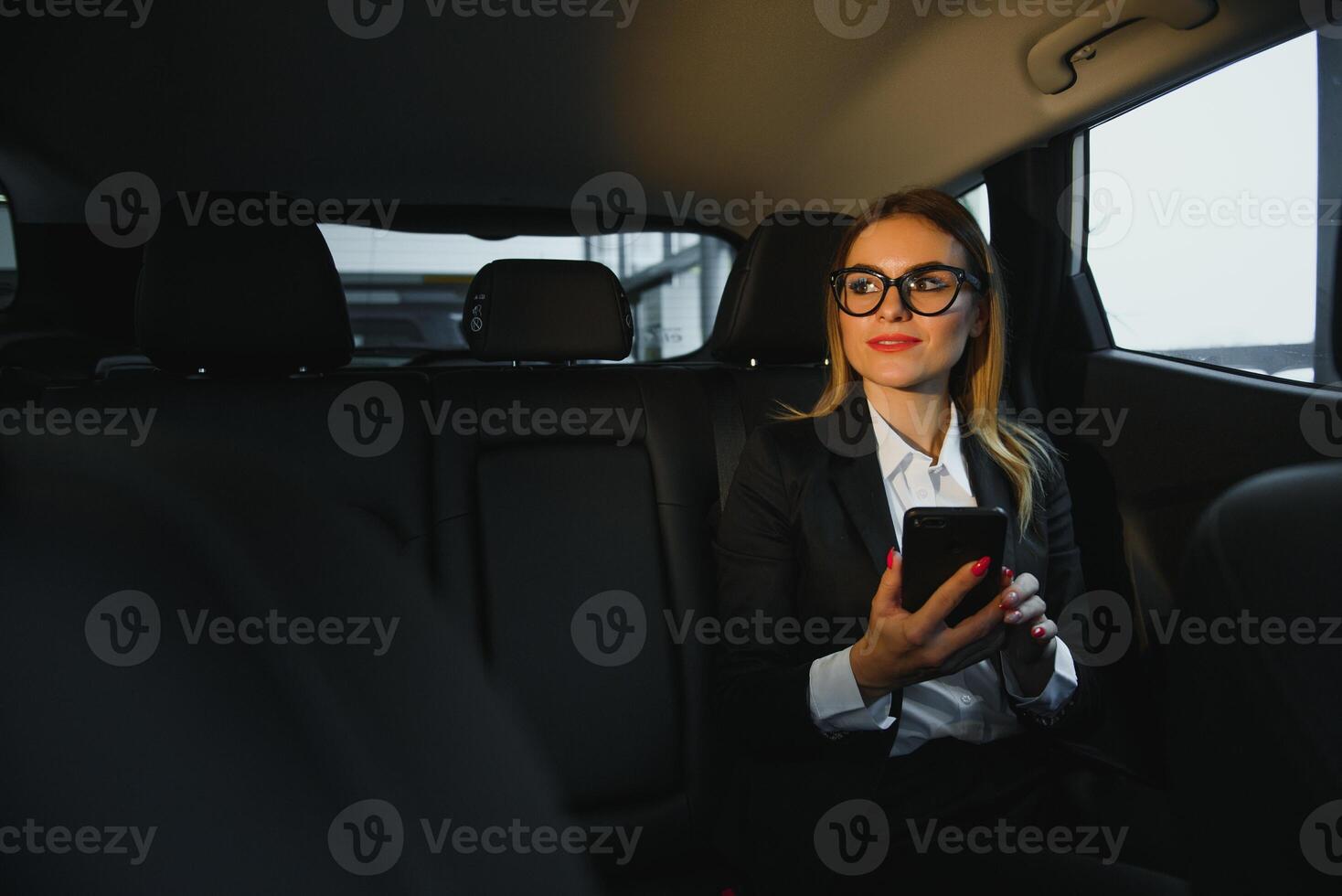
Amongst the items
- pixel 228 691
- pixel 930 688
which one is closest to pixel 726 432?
pixel 930 688

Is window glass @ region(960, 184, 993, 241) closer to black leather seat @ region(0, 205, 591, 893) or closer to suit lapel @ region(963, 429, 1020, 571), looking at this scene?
suit lapel @ region(963, 429, 1020, 571)

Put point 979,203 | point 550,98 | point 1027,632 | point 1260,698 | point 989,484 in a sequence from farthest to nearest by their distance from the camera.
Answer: point 979,203, point 550,98, point 989,484, point 1027,632, point 1260,698

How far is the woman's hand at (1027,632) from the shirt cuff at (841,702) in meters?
0.19

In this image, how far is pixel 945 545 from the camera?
3.69 feet

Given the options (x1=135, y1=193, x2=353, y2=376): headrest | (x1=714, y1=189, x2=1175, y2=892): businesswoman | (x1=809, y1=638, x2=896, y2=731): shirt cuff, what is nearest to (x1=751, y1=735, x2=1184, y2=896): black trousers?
(x1=714, y1=189, x2=1175, y2=892): businesswoman

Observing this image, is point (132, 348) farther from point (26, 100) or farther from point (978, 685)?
point (978, 685)

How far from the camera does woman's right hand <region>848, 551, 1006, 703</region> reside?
1.12 meters

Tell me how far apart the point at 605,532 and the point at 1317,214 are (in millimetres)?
1347

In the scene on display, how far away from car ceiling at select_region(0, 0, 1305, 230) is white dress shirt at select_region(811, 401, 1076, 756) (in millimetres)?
904

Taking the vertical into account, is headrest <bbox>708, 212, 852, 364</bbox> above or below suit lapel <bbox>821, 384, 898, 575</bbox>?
above

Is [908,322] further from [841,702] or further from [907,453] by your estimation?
[841,702]

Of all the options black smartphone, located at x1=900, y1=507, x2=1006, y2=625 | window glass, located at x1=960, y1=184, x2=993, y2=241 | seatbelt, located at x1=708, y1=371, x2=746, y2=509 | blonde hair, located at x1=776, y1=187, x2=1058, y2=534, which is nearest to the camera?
black smartphone, located at x1=900, y1=507, x2=1006, y2=625

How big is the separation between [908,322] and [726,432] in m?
0.50

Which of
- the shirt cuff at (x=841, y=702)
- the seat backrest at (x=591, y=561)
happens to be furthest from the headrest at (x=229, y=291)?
the shirt cuff at (x=841, y=702)
